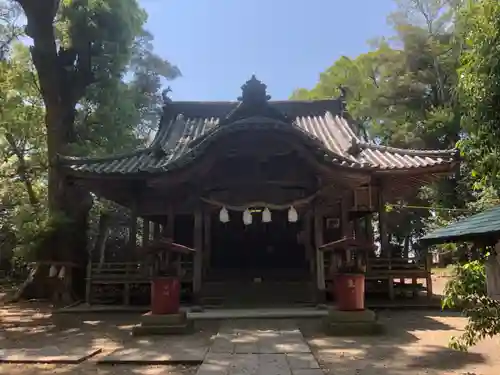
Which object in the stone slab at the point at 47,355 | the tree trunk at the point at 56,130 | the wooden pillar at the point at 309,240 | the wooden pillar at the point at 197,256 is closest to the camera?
the stone slab at the point at 47,355

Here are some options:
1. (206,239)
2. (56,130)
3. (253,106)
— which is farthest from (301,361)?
(56,130)

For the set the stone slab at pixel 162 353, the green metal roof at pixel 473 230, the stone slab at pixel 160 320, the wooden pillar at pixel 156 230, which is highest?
the wooden pillar at pixel 156 230

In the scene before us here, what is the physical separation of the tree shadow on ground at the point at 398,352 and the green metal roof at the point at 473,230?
216cm

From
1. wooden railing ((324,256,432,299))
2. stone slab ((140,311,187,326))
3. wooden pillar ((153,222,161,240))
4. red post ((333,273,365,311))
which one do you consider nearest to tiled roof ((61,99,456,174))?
wooden railing ((324,256,432,299))

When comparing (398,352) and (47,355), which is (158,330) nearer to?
(47,355)

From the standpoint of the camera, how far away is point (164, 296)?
9.68 meters

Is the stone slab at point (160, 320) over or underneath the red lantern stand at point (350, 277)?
underneath

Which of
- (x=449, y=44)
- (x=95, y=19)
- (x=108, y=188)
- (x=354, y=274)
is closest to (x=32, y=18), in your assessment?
(x=95, y=19)

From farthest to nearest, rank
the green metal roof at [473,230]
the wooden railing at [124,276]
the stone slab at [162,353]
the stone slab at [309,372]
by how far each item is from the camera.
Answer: the wooden railing at [124,276]
the stone slab at [162,353]
the stone slab at [309,372]
the green metal roof at [473,230]

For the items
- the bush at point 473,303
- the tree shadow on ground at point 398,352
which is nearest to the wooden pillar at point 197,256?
the tree shadow on ground at point 398,352

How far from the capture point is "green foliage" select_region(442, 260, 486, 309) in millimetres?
5559

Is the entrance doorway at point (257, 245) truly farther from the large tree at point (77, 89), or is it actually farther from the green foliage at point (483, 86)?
the green foliage at point (483, 86)

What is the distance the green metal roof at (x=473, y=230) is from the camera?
473cm

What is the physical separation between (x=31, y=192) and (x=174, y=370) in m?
20.7
